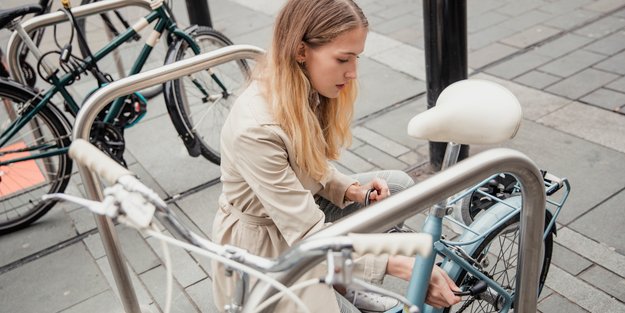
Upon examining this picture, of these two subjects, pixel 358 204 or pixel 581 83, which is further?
pixel 581 83

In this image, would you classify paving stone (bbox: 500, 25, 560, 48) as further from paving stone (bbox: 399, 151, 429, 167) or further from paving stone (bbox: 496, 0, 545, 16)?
paving stone (bbox: 399, 151, 429, 167)

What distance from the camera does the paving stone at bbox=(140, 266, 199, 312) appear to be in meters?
2.86

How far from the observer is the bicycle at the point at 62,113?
3.27 meters

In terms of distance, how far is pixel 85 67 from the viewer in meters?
3.34

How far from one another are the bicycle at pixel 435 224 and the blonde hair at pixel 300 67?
32cm

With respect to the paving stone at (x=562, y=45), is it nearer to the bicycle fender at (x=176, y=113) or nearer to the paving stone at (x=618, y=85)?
the paving stone at (x=618, y=85)

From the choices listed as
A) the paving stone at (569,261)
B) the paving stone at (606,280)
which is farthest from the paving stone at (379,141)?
the paving stone at (606,280)

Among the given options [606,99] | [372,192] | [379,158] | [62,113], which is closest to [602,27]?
[606,99]

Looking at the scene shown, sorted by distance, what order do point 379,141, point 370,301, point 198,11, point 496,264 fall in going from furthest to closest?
point 198,11, point 379,141, point 496,264, point 370,301

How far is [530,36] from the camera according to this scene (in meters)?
5.14

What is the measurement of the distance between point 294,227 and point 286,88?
0.42 metres

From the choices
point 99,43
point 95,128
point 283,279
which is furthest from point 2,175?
point 283,279

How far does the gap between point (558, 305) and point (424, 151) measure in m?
1.39

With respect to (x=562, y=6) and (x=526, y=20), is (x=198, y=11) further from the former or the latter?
(x=562, y=6)
